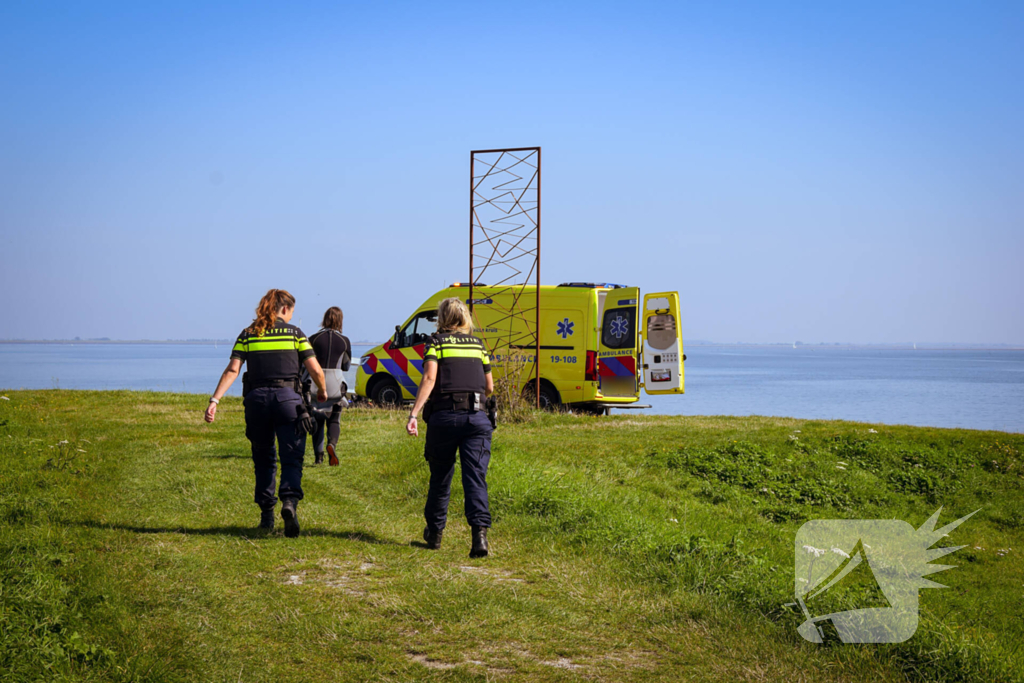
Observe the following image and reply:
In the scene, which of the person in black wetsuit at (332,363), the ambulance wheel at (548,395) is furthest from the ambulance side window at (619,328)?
the person in black wetsuit at (332,363)

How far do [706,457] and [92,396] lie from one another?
14212mm

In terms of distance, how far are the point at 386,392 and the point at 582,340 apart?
4.35 metres

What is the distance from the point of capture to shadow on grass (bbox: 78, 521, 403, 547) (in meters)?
6.13

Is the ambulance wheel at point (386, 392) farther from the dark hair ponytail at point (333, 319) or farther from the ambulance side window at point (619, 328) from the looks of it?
the dark hair ponytail at point (333, 319)

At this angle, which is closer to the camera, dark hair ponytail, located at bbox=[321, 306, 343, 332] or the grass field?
the grass field

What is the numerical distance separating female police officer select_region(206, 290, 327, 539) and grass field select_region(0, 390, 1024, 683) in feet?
1.55

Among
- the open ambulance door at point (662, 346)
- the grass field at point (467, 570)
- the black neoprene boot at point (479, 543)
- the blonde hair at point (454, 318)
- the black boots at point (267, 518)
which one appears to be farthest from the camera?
the open ambulance door at point (662, 346)

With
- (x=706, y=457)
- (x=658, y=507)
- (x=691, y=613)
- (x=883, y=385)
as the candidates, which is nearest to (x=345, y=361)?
(x=658, y=507)

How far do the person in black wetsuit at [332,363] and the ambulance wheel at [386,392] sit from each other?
7.74 metres

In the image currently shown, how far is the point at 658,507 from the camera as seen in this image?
318 inches

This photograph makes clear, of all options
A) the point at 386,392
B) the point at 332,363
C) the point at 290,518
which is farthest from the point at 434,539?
the point at 386,392

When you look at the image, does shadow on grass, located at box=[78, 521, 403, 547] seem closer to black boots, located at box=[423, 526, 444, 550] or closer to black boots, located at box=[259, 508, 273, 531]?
black boots, located at box=[259, 508, 273, 531]

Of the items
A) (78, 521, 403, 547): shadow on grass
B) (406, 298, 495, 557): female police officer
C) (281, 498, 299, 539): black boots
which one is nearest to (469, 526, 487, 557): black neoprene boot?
→ (406, 298, 495, 557): female police officer

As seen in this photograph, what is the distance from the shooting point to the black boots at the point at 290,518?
19.9 ft
